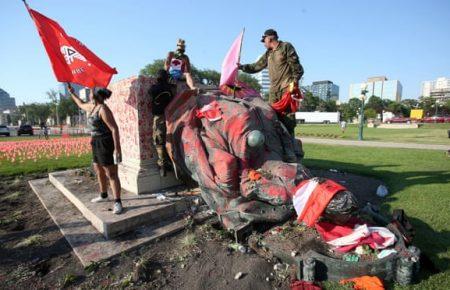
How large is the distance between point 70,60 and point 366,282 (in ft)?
16.8

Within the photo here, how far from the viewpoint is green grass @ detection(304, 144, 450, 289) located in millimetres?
3260

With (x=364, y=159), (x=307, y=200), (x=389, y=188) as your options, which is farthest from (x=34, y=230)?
(x=364, y=159)

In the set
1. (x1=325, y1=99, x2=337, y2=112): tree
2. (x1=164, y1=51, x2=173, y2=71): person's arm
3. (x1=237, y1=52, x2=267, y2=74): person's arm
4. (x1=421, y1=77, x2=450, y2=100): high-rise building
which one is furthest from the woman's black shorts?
(x1=421, y1=77, x2=450, y2=100): high-rise building

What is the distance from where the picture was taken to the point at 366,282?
8.57 ft

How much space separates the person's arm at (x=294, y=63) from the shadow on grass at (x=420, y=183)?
2.80 m

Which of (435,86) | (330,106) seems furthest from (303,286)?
(435,86)

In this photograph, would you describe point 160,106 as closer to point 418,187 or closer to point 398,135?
point 418,187

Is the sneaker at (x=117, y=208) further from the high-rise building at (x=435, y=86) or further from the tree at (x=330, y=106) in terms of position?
the high-rise building at (x=435, y=86)

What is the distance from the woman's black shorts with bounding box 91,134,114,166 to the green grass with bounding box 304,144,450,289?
13.1 ft

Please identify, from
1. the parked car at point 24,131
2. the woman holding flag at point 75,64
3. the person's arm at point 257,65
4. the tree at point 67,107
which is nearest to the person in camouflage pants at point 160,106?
the woman holding flag at point 75,64

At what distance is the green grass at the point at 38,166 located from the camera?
7.87 metres

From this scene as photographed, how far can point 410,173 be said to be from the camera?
7316 millimetres

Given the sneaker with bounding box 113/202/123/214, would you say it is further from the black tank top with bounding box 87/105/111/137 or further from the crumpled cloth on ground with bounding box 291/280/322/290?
the crumpled cloth on ground with bounding box 291/280/322/290

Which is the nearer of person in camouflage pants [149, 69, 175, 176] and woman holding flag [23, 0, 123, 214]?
woman holding flag [23, 0, 123, 214]
